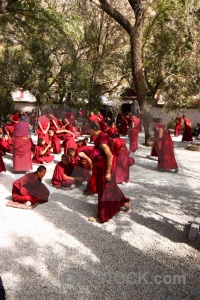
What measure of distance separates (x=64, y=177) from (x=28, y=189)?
1.33m

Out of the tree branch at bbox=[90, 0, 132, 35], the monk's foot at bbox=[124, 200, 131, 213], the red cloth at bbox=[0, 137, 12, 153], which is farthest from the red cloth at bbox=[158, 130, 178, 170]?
the tree branch at bbox=[90, 0, 132, 35]

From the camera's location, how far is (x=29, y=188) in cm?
585

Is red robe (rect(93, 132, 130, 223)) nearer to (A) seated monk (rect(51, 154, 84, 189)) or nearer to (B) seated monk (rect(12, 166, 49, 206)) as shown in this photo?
(B) seated monk (rect(12, 166, 49, 206))

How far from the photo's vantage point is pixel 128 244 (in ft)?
14.9

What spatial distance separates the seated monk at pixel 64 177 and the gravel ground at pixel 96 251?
0.95 feet

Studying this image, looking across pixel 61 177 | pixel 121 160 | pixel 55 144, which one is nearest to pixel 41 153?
pixel 55 144

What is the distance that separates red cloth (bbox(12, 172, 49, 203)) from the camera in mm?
5797

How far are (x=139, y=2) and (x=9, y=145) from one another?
7.59 metres

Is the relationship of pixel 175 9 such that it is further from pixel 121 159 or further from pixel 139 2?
pixel 121 159

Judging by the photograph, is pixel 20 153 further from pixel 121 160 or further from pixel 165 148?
pixel 165 148

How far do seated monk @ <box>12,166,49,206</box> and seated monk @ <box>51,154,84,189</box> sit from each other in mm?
1150

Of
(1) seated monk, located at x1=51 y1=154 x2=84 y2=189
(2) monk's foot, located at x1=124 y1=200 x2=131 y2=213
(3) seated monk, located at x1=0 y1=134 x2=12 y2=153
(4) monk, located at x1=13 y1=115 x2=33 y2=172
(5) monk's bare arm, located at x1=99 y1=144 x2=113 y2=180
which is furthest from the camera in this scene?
(3) seated monk, located at x1=0 y1=134 x2=12 y2=153

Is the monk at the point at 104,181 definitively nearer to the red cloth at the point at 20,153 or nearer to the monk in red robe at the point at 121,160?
the monk in red robe at the point at 121,160

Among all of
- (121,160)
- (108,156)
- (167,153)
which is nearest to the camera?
(108,156)
